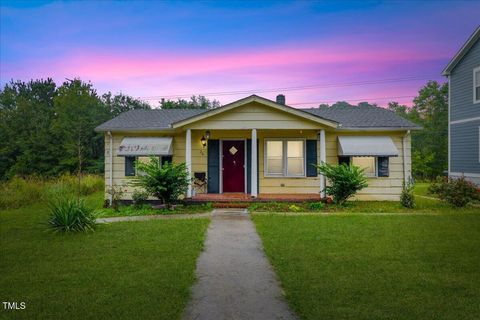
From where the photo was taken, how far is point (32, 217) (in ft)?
34.0

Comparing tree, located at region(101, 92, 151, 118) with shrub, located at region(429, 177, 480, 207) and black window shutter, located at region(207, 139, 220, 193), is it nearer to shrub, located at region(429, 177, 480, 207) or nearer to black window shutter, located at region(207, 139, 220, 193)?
black window shutter, located at region(207, 139, 220, 193)

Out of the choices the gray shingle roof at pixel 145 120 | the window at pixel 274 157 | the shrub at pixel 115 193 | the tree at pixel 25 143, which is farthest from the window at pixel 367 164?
the tree at pixel 25 143

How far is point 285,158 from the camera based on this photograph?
44.7 ft

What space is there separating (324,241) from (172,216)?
204 inches


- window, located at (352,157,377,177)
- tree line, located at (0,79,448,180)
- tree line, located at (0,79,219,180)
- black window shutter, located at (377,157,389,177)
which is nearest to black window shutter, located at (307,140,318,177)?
window, located at (352,157,377,177)

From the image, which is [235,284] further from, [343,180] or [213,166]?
[213,166]

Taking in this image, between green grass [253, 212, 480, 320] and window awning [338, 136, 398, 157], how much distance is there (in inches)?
151

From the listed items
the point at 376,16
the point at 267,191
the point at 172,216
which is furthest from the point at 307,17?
the point at 172,216

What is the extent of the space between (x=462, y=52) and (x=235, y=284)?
17.1 meters

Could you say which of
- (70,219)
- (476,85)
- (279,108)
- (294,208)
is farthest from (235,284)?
(476,85)

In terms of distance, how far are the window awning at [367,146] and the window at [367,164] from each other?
85 cm

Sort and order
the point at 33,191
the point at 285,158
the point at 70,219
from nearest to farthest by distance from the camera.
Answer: the point at 70,219 < the point at 285,158 < the point at 33,191

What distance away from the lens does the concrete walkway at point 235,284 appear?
367 cm

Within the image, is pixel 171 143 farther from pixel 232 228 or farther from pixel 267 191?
pixel 232 228
